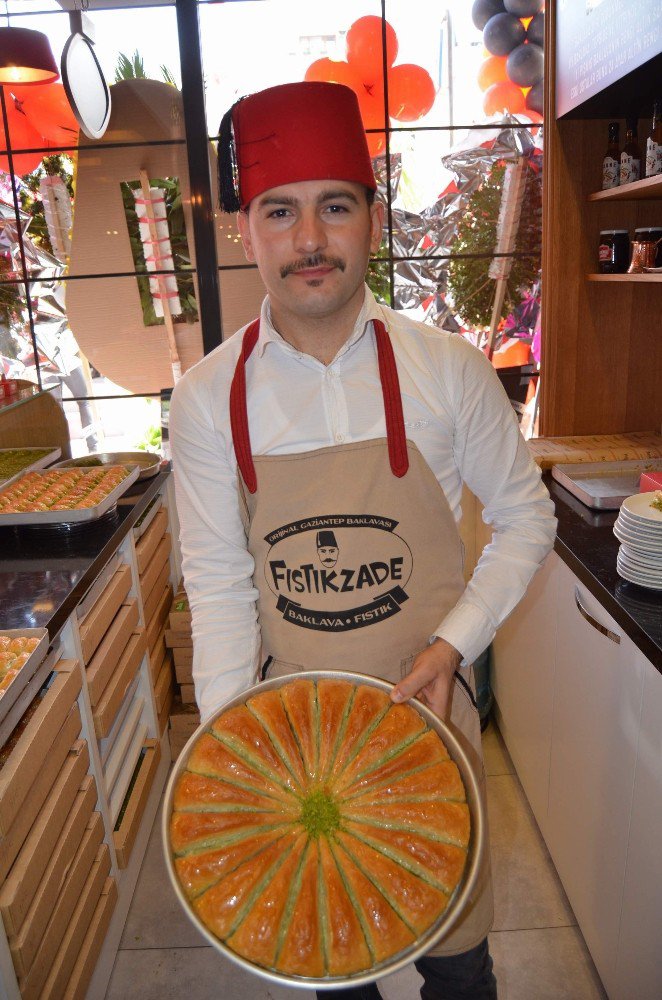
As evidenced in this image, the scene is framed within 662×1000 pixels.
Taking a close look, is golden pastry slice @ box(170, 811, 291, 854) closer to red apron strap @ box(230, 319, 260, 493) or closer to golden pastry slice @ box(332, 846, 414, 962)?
golden pastry slice @ box(332, 846, 414, 962)

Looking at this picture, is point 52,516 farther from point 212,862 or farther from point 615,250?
point 615,250

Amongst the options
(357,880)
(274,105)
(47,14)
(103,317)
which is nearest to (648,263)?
(274,105)

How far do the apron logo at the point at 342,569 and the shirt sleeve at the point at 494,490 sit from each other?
0.41 ft

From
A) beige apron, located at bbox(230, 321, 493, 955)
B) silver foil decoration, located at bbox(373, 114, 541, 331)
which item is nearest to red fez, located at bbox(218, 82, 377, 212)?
beige apron, located at bbox(230, 321, 493, 955)

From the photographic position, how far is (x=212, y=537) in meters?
1.49

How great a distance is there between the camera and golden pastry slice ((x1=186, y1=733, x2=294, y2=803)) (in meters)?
1.08

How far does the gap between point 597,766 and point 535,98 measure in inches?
121

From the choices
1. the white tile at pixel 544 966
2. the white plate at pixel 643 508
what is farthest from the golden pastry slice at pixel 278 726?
the white tile at pixel 544 966

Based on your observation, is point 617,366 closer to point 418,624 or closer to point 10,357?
point 418,624

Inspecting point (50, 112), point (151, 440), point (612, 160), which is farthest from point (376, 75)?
point (151, 440)

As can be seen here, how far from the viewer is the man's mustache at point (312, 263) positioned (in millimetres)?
1353

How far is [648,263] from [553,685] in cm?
140

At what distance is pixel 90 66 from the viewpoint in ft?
10.8

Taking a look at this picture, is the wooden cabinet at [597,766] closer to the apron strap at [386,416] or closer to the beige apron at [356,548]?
the beige apron at [356,548]
